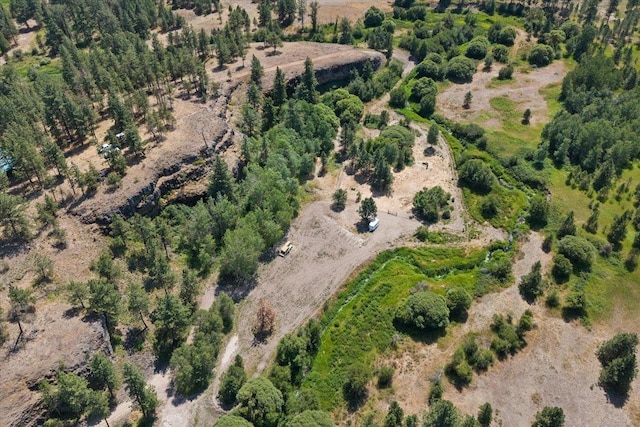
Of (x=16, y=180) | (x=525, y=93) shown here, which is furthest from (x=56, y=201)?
(x=525, y=93)

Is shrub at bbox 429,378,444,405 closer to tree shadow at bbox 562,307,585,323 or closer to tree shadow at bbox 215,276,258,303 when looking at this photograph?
tree shadow at bbox 562,307,585,323

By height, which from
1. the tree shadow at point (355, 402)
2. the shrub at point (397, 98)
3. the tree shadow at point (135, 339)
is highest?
the shrub at point (397, 98)

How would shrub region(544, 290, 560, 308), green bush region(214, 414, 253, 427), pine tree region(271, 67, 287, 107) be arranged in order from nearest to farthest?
green bush region(214, 414, 253, 427) → shrub region(544, 290, 560, 308) → pine tree region(271, 67, 287, 107)

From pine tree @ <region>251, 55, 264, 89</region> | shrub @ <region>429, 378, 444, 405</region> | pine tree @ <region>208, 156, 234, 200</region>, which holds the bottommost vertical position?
shrub @ <region>429, 378, 444, 405</region>

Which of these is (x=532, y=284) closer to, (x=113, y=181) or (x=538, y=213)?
(x=538, y=213)

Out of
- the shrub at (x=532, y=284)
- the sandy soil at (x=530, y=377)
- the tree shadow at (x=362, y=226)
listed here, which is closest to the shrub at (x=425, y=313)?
the sandy soil at (x=530, y=377)

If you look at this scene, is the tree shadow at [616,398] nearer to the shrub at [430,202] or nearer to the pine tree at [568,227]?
the pine tree at [568,227]

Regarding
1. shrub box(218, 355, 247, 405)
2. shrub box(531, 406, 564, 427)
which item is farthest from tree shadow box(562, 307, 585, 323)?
shrub box(218, 355, 247, 405)
